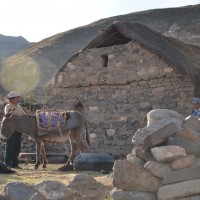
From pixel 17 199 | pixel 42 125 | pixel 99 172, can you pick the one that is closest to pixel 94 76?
pixel 42 125

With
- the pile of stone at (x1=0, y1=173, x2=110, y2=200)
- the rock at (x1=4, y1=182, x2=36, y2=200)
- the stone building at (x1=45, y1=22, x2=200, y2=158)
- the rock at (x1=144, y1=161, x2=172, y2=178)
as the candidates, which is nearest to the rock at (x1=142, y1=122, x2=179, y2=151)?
the rock at (x1=144, y1=161, x2=172, y2=178)

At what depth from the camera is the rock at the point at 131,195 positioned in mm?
4828

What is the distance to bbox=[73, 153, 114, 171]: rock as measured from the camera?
857 cm

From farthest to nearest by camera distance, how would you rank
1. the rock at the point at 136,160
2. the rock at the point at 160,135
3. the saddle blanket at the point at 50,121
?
the saddle blanket at the point at 50,121 → the rock at the point at 136,160 → the rock at the point at 160,135

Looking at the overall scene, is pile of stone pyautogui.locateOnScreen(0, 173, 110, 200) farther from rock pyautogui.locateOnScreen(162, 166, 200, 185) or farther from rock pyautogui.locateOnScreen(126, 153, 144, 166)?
rock pyautogui.locateOnScreen(162, 166, 200, 185)

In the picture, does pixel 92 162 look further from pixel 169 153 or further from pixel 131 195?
pixel 169 153

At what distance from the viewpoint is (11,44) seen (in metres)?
92.2

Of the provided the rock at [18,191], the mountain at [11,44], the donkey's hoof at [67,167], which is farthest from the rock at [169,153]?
the mountain at [11,44]

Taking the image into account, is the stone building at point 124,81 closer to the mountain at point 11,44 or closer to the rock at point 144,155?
the rock at point 144,155

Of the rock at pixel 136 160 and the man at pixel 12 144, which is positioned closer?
the rock at pixel 136 160

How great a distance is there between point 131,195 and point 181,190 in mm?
557

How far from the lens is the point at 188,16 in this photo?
53.5 meters

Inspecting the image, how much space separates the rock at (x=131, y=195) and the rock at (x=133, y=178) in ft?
0.18

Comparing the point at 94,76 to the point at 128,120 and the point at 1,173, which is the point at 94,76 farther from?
the point at 1,173
